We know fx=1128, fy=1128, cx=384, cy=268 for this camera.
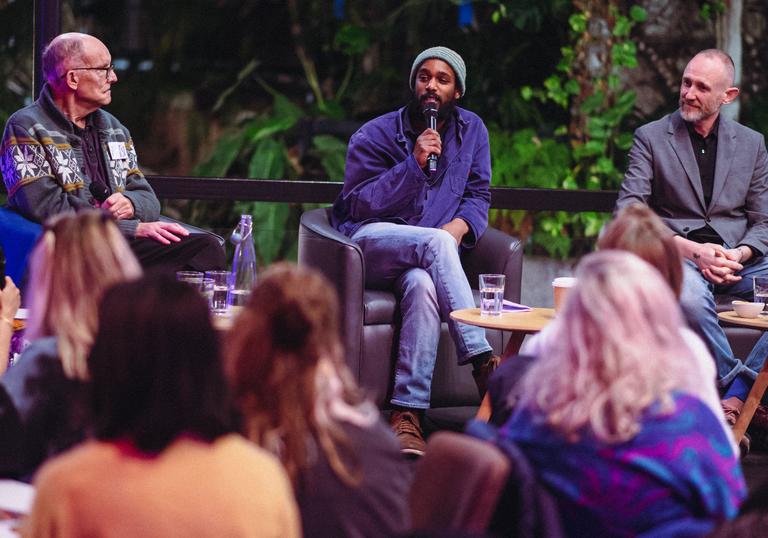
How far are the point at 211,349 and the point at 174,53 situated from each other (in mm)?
5509

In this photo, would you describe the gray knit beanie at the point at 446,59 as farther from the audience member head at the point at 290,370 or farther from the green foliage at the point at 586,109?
the audience member head at the point at 290,370

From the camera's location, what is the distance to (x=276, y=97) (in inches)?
266

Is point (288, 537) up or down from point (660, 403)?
down

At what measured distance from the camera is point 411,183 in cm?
452

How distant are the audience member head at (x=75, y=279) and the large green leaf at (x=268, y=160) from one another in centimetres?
437

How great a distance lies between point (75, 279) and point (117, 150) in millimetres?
2730

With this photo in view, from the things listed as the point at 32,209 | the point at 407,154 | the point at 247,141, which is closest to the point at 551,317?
the point at 407,154

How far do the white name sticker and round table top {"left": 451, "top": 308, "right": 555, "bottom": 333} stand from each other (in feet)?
5.32

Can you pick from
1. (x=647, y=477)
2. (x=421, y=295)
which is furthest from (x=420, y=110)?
(x=647, y=477)

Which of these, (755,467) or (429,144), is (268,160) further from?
(755,467)

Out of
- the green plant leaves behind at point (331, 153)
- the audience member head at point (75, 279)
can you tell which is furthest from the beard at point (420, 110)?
the audience member head at point (75, 279)

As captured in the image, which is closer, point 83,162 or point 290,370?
point 290,370

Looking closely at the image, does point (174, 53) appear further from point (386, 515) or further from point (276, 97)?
point (386, 515)

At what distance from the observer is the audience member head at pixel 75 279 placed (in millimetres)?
1953
